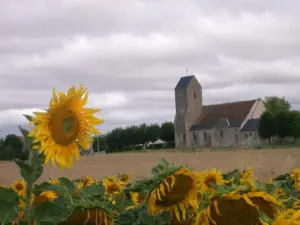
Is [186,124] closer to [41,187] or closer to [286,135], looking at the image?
[286,135]

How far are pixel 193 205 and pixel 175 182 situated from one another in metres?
0.08

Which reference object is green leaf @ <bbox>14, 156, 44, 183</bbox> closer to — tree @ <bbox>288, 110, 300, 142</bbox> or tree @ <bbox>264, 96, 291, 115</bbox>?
tree @ <bbox>288, 110, 300, 142</bbox>

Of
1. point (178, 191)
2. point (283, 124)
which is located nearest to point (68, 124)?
point (178, 191)

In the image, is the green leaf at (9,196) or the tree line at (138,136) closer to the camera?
the green leaf at (9,196)

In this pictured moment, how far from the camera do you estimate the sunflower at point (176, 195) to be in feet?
5.02

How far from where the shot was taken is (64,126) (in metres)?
1.59

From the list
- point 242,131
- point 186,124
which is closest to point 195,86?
point 186,124

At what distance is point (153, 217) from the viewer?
61.4 inches

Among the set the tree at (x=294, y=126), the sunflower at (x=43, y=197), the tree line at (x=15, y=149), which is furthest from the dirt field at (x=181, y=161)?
the tree at (x=294, y=126)

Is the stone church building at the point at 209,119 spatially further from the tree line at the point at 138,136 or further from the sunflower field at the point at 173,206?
the sunflower field at the point at 173,206

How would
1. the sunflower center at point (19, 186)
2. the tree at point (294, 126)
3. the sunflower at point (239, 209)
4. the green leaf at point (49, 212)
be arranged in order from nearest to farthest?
1. the sunflower at point (239, 209)
2. the green leaf at point (49, 212)
3. the sunflower center at point (19, 186)
4. the tree at point (294, 126)

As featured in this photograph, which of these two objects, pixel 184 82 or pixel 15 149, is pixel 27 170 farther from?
pixel 184 82

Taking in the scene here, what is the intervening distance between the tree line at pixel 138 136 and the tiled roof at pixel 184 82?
21.9 ft

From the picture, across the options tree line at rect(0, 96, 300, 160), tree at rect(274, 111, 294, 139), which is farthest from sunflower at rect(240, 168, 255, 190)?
tree at rect(274, 111, 294, 139)
